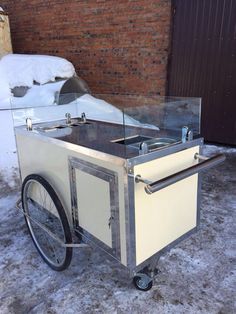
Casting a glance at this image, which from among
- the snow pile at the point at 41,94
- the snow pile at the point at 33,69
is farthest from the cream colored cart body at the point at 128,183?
the snow pile at the point at 33,69

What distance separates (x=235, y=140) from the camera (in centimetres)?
425

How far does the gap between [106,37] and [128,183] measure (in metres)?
4.52

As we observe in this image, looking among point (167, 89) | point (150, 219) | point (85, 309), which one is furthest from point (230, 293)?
point (167, 89)

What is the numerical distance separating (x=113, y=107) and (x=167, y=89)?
8.72ft

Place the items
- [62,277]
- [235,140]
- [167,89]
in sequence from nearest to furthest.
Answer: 1. [62,277]
2. [235,140]
3. [167,89]

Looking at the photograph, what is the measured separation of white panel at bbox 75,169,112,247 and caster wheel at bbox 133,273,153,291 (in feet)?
1.12

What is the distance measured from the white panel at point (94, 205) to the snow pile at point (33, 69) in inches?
150

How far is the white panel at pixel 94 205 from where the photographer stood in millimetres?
1366

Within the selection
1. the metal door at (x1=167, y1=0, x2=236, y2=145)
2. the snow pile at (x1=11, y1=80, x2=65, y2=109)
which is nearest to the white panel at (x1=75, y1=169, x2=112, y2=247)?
the snow pile at (x1=11, y1=80, x2=65, y2=109)

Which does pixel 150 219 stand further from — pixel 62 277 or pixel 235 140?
pixel 235 140

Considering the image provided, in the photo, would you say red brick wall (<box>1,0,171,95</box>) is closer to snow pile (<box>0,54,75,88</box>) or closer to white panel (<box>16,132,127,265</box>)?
snow pile (<box>0,54,75,88</box>)

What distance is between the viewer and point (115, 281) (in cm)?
168

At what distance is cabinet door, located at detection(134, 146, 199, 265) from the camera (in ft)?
4.32

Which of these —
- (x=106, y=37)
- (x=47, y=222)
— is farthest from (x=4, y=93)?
(x=47, y=222)
